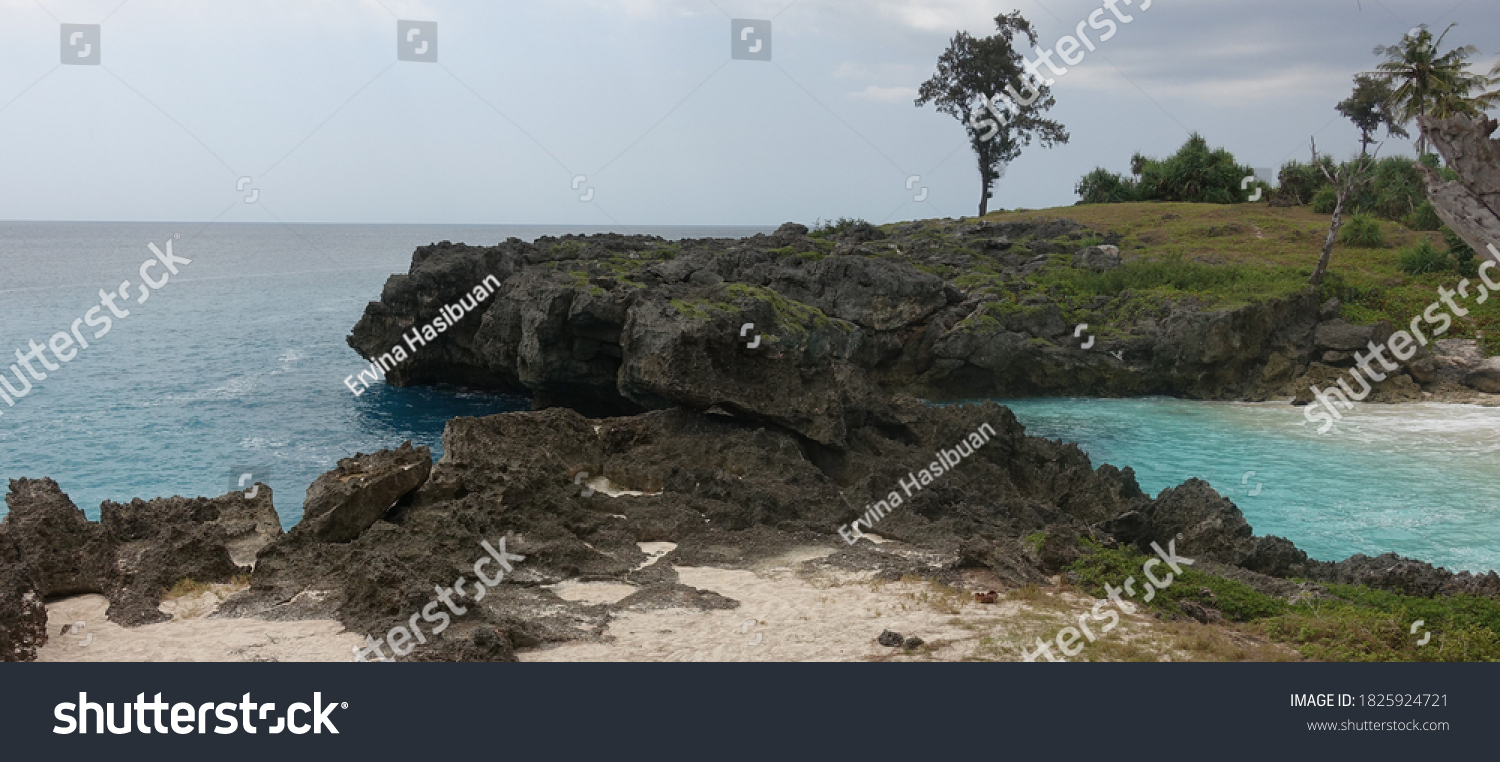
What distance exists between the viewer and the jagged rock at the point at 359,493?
15.7 meters

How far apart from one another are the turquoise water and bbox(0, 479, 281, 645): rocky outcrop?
907 inches

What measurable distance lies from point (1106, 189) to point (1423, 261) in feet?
92.1

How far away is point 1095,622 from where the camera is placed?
1218 centimetres

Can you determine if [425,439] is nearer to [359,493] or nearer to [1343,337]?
[359,493]

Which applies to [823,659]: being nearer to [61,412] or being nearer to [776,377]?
[776,377]

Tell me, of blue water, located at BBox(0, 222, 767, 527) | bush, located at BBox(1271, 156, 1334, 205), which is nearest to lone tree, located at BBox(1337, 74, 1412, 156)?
bush, located at BBox(1271, 156, 1334, 205)

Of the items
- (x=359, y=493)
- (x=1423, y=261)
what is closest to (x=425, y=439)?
(x=359, y=493)

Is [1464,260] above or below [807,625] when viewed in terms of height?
above

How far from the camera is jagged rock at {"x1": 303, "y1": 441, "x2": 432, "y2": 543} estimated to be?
15.7 meters

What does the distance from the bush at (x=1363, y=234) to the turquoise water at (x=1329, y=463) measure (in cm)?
1800

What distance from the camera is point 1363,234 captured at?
2089 inches

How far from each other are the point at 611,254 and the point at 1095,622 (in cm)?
3535

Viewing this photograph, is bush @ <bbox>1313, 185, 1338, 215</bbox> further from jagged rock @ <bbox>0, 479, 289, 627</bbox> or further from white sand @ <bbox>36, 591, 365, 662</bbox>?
white sand @ <bbox>36, 591, 365, 662</bbox>
